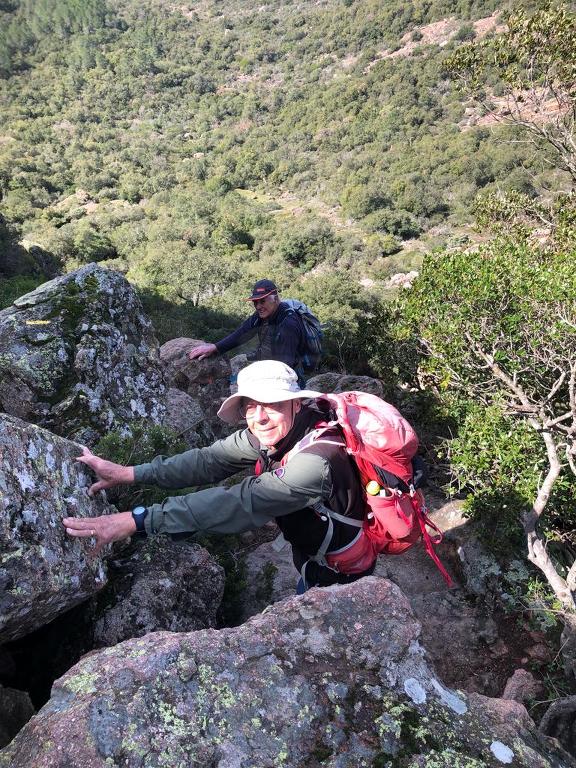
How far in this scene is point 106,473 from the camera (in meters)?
3.51

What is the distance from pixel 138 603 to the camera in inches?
143

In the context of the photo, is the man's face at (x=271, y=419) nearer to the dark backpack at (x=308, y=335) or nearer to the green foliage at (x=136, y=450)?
the green foliage at (x=136, y=450)

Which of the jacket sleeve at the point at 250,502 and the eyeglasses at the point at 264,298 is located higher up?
the jacket sleeve at the point at 250,502

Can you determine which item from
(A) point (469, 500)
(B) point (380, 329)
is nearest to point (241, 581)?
(A) point (469, 500)

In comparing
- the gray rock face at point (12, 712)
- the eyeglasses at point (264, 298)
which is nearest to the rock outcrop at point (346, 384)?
the eyeglasses at point (264, 298)

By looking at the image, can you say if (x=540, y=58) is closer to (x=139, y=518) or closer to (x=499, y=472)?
(x=499, y=472)

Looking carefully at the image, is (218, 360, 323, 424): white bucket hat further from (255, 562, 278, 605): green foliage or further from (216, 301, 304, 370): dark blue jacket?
(255, 562, 278, 605): green foliage

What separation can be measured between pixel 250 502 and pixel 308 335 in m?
3.44

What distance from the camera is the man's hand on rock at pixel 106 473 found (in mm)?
3475

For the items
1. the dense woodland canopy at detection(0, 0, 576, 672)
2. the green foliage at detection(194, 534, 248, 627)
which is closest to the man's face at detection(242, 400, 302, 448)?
the green foliage at detection(194, 534, 248, 627)

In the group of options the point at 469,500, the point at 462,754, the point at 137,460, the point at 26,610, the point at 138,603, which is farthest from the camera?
the point at 469,500

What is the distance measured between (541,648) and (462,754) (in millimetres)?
4085

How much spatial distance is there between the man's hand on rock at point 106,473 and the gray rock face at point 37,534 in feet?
0.36

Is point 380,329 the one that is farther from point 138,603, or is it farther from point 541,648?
point 138,603
